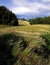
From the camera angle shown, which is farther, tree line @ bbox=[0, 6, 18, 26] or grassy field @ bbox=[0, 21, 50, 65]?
tree line @ bbox=[0, 6, 18, 26]

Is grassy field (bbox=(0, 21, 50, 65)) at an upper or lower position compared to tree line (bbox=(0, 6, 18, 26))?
lower

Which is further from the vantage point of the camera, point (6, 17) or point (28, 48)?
point (6, 17)

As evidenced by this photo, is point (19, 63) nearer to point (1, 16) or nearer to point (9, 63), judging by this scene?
point (9, 63)

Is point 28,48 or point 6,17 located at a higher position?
point 6,17

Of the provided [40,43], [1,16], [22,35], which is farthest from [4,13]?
[40,43]

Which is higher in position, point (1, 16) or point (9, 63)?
point (1, 16)

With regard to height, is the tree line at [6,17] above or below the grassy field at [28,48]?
above

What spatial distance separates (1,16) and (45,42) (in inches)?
363

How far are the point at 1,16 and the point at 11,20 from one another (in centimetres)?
131

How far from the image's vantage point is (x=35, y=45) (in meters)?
17.2

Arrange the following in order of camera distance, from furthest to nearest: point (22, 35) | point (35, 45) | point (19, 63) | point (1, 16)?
point (1, 16) < point (22, 35) < point (35, 45) < point (19, 63)

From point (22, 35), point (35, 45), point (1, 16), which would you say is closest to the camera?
point (35, 45)

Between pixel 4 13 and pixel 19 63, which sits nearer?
pixel 19 63

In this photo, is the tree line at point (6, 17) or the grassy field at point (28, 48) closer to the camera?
the grassy field at point (28, 48)
